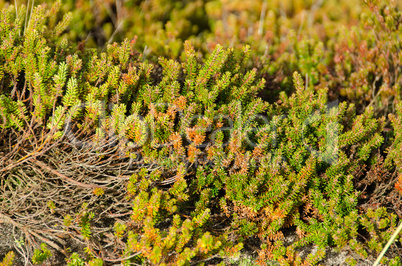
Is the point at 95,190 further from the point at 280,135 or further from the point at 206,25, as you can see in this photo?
the point at 206,25

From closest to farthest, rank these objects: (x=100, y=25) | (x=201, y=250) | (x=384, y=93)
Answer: (x=201, y=250), (x=384, y=93), (x=100, y=25)

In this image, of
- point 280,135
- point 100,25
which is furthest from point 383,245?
point 100,25

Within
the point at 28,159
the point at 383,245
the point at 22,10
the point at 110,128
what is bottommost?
the point at 383,245

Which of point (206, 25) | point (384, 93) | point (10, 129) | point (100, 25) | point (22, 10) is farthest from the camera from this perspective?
point (206, 25)

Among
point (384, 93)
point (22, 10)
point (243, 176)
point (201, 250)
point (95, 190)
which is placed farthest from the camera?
point (384, 93)

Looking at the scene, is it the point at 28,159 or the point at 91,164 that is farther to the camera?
the point at 91,164

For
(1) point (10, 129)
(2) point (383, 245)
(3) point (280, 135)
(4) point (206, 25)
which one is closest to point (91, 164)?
(1) point (10, 129)

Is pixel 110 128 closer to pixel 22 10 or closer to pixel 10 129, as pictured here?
pixel 10 129

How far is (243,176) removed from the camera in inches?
88.5

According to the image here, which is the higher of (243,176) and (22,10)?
(22,10)

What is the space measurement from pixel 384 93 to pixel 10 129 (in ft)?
10.6

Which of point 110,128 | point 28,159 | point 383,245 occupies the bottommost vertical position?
point 383,245

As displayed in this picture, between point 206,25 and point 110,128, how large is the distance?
418cm

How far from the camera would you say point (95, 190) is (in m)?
2.07
